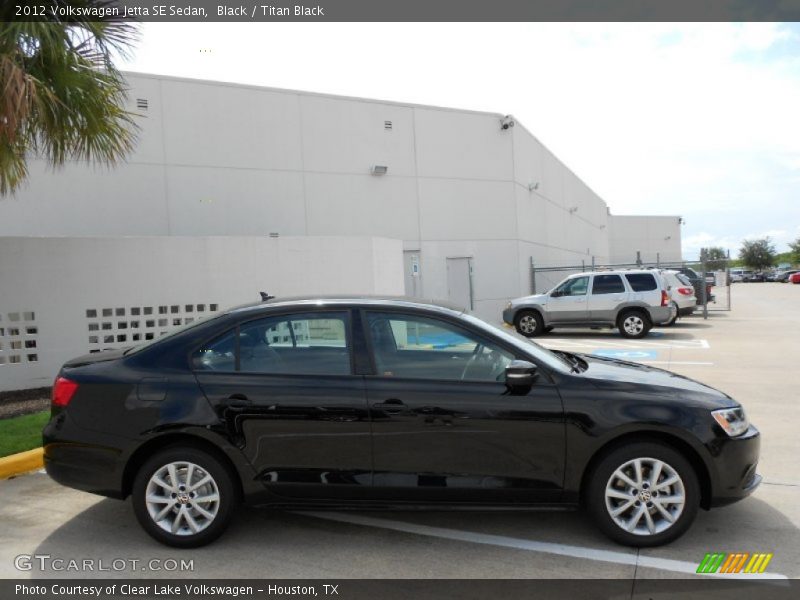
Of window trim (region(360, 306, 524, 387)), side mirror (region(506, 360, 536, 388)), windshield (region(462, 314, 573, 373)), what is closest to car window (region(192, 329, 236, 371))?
window trim (region(360, 306, 524, 387))

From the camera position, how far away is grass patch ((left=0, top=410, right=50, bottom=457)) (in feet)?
20.1

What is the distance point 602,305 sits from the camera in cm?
1672

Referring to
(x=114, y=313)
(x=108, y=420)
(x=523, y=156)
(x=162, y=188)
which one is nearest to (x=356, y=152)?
(x=162, y=188)

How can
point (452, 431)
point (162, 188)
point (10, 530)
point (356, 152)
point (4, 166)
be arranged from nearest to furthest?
1. point (452, 431)
2. point (10, 530)
3. point (4, 166)
4. point (162, 188)
5. point (356, 152)

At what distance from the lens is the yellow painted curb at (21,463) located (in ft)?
18.7

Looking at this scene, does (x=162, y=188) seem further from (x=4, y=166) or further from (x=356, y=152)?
(x=4, y=166)

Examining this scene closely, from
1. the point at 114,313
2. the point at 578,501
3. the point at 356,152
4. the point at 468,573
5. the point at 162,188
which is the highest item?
the point at 356,152

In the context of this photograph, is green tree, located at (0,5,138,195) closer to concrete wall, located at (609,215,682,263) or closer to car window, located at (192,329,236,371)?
car window, located at (192,329,236,371)

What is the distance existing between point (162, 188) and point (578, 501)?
43.5 ft

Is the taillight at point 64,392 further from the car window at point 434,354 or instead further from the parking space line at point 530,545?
the car window at point 434,354

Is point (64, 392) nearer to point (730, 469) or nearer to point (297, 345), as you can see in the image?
point (297, 345)

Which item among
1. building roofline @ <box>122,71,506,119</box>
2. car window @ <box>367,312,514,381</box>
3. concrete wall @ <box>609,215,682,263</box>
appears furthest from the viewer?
concrete wall @ <box>609,215,682,263</box>

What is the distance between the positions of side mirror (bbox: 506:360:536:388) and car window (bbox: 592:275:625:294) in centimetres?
1354

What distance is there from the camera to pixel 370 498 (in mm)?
4086
